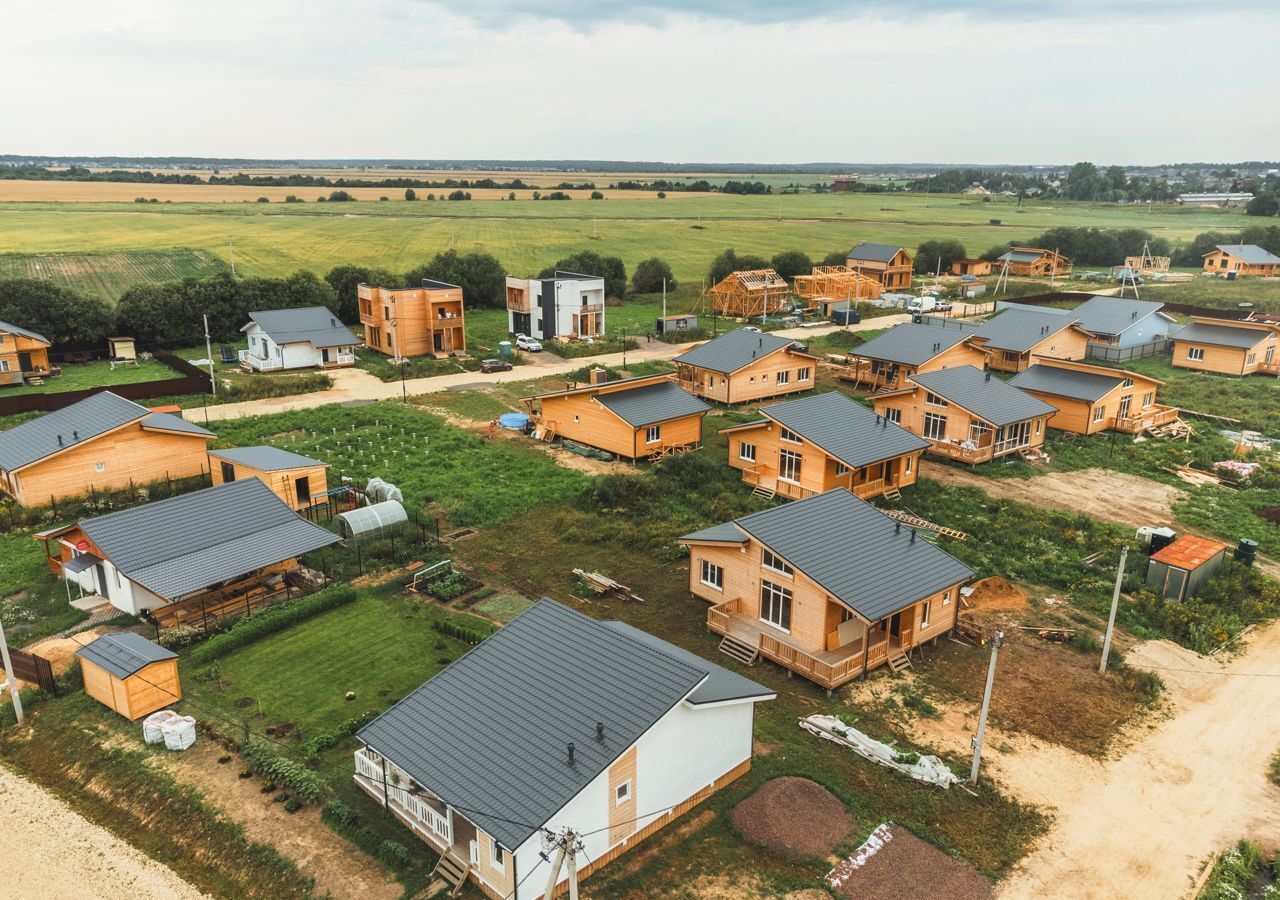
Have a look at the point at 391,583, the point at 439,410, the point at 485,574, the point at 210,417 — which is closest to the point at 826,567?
the point at 485,574

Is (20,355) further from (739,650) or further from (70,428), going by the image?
(739,650)

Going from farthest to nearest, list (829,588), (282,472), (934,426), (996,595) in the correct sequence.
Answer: (934,426) < (282,472) < (996,595) < (829,588)

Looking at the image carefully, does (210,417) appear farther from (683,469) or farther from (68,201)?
(68,201)

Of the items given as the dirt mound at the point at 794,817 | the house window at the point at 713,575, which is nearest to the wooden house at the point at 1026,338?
the house window at the point at 713,575

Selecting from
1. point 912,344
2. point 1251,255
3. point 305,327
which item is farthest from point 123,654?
point 1251,255

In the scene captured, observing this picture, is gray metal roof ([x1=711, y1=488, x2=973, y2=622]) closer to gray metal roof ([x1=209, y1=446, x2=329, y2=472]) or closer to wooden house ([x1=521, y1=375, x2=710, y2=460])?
wooden house ([x1=521, y1=375, x2=710, y2=460])

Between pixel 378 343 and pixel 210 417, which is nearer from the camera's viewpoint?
pixel 210 417
